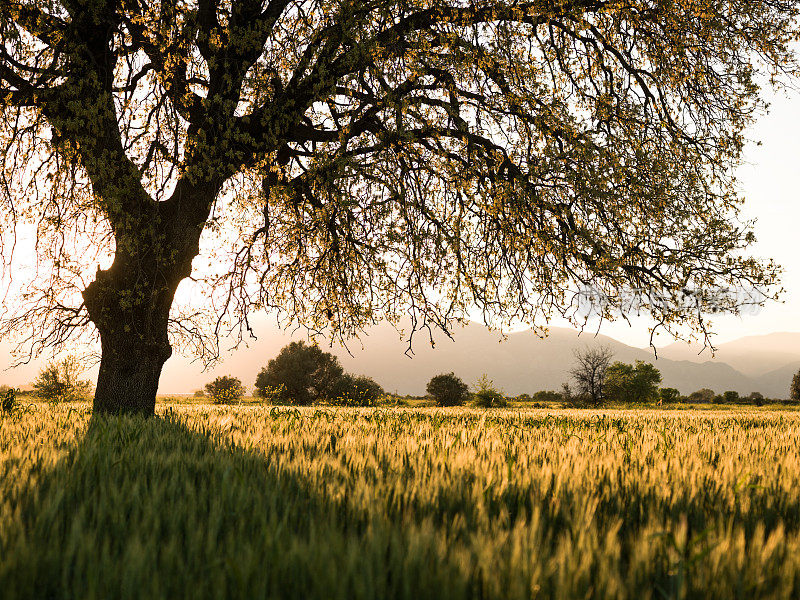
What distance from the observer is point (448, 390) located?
37625 mm

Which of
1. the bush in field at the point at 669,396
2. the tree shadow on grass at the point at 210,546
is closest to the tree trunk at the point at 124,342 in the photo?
the tree shadow on grass at the point at 210,546

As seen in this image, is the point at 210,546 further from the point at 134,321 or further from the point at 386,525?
the point at 134,321

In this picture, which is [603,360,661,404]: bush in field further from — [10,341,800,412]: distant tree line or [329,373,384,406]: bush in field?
[329,373,384,406]: bush in field

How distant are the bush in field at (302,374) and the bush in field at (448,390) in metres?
9.18

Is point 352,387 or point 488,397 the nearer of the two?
point 488,397

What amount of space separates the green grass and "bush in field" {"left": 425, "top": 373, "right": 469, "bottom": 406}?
3408 cm

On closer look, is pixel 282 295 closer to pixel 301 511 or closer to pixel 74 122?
pixel 74 122

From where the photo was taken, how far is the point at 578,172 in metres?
6.44

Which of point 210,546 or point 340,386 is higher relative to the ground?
point 210,546

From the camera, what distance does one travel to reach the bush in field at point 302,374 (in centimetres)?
4206

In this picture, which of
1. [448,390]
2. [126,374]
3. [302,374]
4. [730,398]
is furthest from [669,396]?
[126,374]

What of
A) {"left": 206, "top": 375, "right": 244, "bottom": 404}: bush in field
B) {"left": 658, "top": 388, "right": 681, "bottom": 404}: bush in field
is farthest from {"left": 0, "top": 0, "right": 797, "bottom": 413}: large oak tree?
{"left": 658, "top": 388, "right": 681, "bottom": 404}: bush in field

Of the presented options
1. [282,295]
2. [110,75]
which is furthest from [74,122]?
[282,295]

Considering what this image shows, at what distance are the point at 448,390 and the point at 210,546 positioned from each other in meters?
36.9
